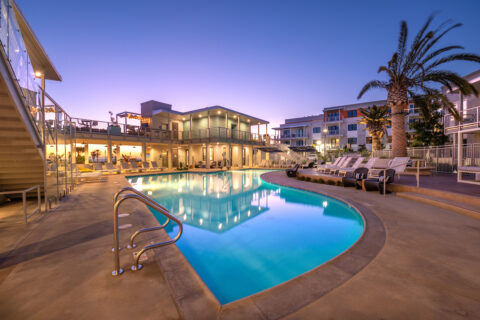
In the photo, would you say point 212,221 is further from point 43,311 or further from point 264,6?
point 264,6

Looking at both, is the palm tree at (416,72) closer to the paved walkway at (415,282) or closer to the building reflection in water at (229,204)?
the building reflection in water at (229,204)

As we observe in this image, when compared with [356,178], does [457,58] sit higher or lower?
higher

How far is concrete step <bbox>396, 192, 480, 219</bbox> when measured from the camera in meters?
4.54

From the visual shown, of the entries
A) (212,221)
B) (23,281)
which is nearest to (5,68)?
(23,281)

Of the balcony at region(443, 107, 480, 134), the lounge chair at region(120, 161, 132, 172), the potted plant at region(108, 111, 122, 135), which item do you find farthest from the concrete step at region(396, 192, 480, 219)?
the potted plant at region(108, 111, 122, 135)

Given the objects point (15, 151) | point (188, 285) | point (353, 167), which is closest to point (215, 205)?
point (188, 285)

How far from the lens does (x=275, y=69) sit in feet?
154

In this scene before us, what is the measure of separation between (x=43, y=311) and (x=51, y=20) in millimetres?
33464

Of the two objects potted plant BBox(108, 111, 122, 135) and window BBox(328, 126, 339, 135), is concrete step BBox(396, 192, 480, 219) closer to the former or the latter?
potted plant BBox(108, 111, 122, 135)

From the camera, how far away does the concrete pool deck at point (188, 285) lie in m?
1.76

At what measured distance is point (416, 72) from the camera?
11141mm

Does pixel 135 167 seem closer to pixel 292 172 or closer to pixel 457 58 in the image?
pixel 292 172

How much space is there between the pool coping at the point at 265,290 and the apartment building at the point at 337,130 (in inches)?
1165

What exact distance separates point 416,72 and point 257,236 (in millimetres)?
13583
